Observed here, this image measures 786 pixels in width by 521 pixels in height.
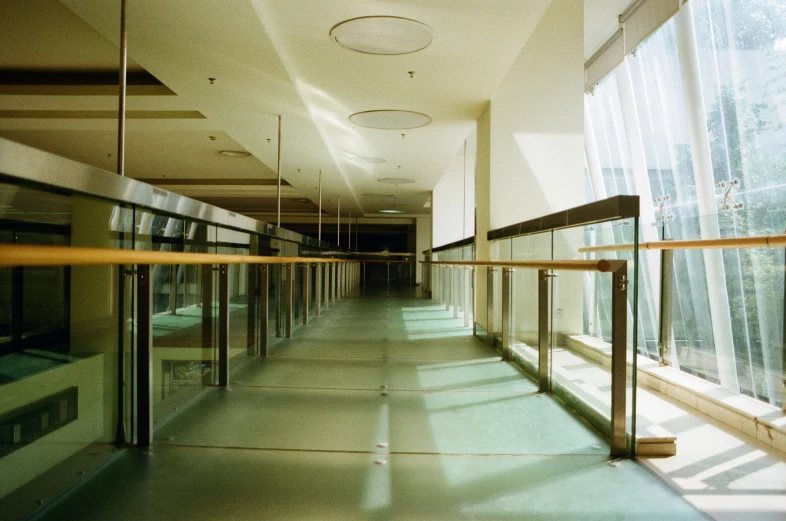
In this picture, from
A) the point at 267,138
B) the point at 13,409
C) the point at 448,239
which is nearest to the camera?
the point at 13,409

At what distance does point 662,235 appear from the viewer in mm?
4320

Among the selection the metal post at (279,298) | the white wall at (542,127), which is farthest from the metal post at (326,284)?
the white wall at (542,127)

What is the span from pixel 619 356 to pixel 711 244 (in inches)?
45.4

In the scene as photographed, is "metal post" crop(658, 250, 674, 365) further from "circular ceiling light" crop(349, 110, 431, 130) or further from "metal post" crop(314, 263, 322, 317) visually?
"metal post" crop(314, 263, 322, 317)

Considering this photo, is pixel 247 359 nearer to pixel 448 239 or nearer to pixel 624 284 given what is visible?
pixel 624 284

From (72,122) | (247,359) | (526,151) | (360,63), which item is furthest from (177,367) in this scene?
(72,122)

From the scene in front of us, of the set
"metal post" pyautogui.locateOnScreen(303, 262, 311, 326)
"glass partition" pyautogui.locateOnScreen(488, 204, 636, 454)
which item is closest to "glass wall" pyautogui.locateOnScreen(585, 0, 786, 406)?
"glass partition" pyautogui.locateOnScreen(488, 204, 636, 454)

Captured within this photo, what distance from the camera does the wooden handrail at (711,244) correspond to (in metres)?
2.40

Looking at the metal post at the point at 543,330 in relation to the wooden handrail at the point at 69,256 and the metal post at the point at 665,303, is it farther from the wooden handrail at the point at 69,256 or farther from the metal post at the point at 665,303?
the wooden handrail at the point at 69,256

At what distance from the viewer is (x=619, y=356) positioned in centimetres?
257

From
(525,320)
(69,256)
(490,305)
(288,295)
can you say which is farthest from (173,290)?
(490,305)

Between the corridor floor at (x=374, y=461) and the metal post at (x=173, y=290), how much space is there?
589mm

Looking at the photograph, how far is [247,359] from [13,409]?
2.70m

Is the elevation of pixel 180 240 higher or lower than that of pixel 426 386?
higher
